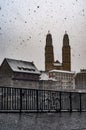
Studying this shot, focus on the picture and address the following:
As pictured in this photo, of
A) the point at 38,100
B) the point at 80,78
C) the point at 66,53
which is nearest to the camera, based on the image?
the point at 38,100

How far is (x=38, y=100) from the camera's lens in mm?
7773

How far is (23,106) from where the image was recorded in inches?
294

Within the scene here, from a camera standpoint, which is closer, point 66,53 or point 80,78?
point 80,78

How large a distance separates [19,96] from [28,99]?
0.36 meters

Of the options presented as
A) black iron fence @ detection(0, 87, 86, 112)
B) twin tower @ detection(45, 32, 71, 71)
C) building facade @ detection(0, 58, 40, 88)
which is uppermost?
twin tower @ detection(45, 32, 71, 71)

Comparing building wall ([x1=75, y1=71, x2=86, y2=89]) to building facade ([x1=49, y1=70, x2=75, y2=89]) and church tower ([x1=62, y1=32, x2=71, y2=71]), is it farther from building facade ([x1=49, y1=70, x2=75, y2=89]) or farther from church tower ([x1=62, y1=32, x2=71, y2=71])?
church tower ([x1=62, y1=32, x2=71, y2=71])

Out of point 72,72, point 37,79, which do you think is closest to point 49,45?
point 72,72

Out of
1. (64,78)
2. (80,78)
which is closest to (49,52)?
(80,78)

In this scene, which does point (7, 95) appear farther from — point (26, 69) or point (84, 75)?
point (84, 75)

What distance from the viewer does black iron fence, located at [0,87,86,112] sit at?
691 centimetres

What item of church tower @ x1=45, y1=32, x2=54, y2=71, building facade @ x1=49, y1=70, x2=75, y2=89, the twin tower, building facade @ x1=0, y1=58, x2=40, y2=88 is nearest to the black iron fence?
building facade @ x1=0, y1=58, x2=40, y2=88

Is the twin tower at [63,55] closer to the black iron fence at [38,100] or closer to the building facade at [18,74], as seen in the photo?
the building facade at [18,74]

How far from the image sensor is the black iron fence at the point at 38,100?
6914mm

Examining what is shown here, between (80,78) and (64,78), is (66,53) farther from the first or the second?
(64,78)
